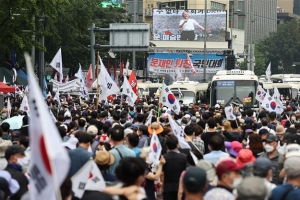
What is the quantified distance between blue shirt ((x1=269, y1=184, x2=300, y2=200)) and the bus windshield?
31.4 metres

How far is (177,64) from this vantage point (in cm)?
8594

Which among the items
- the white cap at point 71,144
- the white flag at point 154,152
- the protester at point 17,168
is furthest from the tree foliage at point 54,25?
the protester at point 17,168

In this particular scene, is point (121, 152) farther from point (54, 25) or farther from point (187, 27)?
point (187, 27)

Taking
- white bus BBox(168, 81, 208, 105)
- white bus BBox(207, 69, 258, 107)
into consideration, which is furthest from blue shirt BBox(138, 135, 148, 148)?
white bus BBox(168, 81, 208, 105)

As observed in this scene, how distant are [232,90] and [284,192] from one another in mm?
32350

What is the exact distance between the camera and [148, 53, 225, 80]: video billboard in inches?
3351

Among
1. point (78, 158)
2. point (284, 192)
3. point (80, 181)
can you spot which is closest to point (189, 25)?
point (78, 158)

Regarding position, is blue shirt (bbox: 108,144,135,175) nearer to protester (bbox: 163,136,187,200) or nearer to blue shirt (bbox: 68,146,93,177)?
blue shirt (bbox: 68,146,93,177)

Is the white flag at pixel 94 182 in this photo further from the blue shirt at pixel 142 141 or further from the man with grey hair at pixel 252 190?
the blue shirt at pixel 142 141

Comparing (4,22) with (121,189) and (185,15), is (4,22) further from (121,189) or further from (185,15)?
(185,15)

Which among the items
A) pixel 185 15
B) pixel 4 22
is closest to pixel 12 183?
pixel 4 22

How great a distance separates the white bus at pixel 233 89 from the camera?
3984cm

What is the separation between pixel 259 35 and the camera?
563 feet

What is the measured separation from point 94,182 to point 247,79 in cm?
3210
